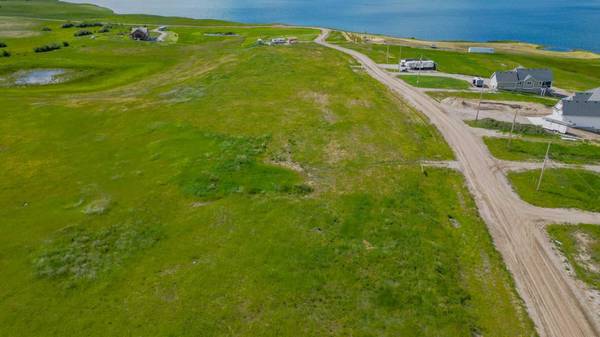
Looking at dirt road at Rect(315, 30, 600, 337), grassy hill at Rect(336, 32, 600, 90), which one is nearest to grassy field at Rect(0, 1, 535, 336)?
dirt road at Rect(315, 30, 600, 337)

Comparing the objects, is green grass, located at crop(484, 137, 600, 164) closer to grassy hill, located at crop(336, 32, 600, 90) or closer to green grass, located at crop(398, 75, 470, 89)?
green grass, located at crop(398, 75, 470, 89)

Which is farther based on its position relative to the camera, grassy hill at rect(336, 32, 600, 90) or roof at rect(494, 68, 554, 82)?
grassy hill at rect(336, 32, 600, 90)

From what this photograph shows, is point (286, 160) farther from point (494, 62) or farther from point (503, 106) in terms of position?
point (494, 62)

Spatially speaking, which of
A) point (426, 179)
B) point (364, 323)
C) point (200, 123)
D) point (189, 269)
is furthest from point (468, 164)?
point (200, 123)

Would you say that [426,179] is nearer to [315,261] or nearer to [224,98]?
[315,261]

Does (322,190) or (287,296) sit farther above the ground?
(322,190)

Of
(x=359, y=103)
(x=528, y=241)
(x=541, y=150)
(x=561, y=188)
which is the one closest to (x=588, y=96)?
(x=541, y=150)
